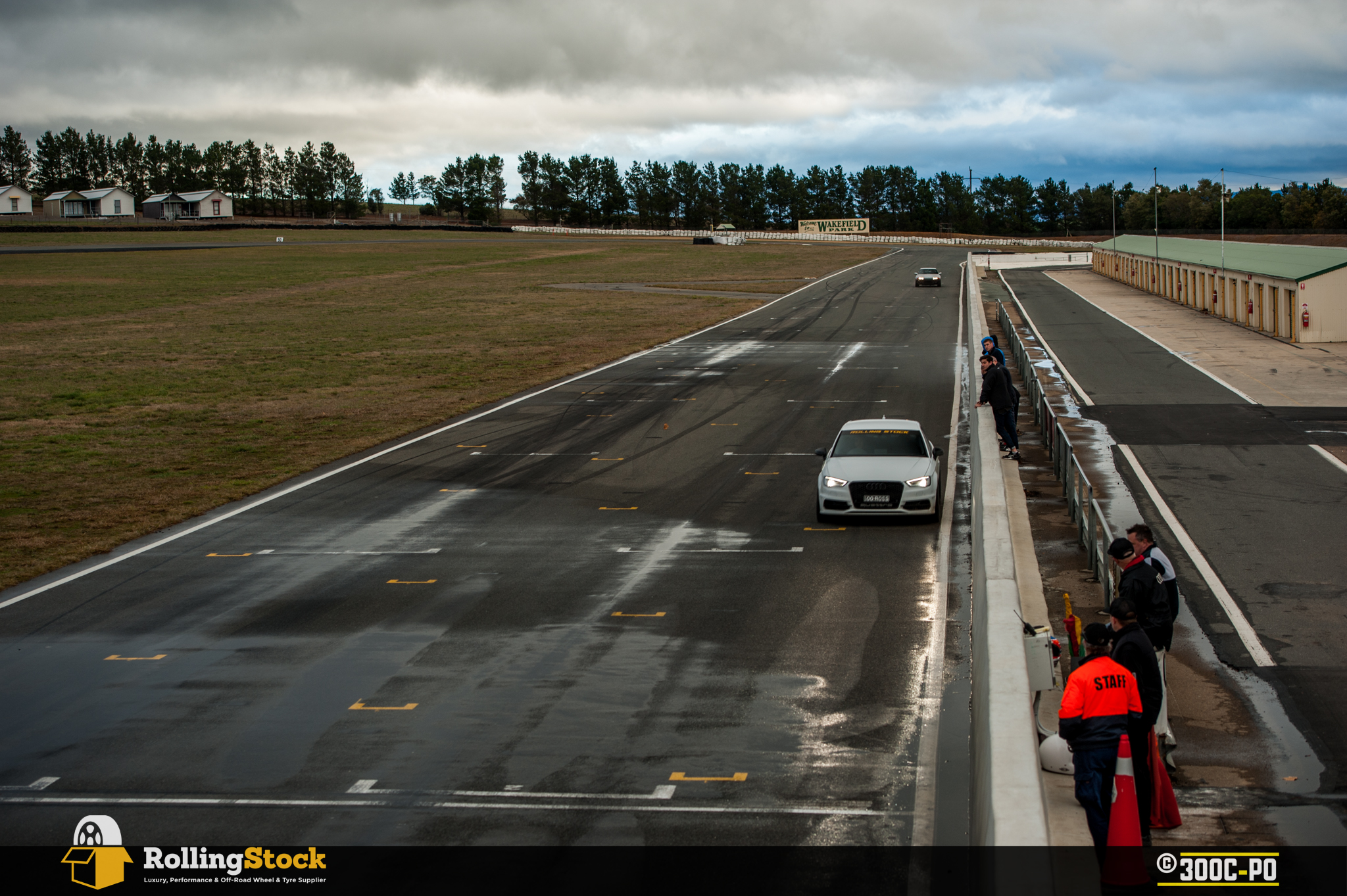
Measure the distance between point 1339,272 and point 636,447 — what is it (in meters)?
31.7

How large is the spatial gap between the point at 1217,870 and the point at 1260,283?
1888 inches

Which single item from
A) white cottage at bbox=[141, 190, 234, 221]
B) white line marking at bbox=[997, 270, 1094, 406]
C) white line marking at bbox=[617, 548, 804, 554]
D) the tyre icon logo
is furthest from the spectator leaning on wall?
white cottage at bbox=[141, 190, 234, 221]

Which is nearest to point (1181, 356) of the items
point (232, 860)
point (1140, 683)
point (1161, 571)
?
point (1161, 571)

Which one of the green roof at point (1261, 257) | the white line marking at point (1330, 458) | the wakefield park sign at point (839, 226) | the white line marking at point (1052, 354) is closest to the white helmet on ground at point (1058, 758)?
the white line marking at point (1330, 458)

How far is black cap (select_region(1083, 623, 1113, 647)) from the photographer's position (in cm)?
779

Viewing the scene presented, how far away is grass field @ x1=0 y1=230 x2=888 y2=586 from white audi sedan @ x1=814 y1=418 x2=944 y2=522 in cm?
1106

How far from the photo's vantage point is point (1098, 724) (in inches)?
295

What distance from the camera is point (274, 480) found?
23016mm

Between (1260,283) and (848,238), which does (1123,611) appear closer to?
(1260,283)

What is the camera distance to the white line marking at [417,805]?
8523 mm

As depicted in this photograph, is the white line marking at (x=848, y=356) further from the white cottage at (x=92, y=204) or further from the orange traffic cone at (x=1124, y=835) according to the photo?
the white cottage at (x=92, y=204)

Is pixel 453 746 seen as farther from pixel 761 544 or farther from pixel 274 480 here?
pixel 274 480

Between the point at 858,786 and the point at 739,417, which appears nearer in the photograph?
the point at 858,786

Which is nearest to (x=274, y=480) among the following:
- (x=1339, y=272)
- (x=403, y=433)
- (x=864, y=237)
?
(x=403, y=433)
